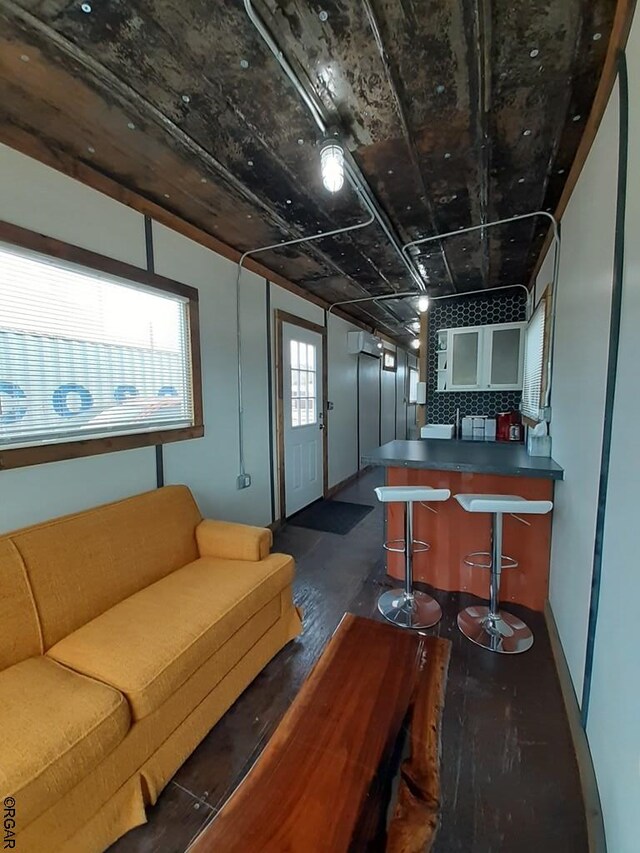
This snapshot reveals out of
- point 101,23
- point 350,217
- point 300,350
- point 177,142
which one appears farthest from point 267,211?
point 300,350

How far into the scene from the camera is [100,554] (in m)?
1.73

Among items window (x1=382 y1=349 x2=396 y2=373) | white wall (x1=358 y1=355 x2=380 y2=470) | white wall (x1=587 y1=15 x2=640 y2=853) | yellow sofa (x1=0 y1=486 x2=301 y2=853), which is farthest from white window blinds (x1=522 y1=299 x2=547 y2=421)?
window (x1=382 y1=349 x2=396 y2=373)

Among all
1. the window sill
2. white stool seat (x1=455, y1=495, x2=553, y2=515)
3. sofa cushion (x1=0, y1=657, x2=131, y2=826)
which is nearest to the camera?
sofa cushion (x1=0, y1=657, x2=131, y2=826)

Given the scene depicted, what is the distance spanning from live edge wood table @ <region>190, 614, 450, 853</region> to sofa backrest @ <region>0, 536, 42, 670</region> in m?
1.09

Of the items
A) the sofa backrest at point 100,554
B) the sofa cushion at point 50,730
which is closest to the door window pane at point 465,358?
the sofa backrest at point 100,554

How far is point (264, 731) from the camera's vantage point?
1.52m

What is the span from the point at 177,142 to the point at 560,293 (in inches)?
87.8

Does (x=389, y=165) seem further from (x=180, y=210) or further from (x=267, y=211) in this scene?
(x=180, y=210)

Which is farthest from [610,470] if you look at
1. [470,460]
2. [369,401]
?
[369,401]

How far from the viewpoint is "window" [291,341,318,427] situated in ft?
13.0

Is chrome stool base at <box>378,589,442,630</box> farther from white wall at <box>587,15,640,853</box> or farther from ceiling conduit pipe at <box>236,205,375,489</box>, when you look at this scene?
ceiling conduit pipe at <box>236,205,375,489</box>

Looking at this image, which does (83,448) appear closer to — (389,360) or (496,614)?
(496,614)

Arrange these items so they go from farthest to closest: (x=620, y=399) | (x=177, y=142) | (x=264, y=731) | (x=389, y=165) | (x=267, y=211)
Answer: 1. (x=267, y=211)
2. (x=389, y=165)
3. (x=177, y=142)
4. (x=264, y=731)
5. (x=620, y=399)

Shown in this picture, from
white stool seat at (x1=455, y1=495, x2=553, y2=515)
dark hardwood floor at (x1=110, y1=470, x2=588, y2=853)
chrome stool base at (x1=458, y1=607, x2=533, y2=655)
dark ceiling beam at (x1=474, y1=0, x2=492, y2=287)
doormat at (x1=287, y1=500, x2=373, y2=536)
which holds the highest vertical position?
dark ceiling beam at (x1=474, y1=0, x2=492, y2=287)
